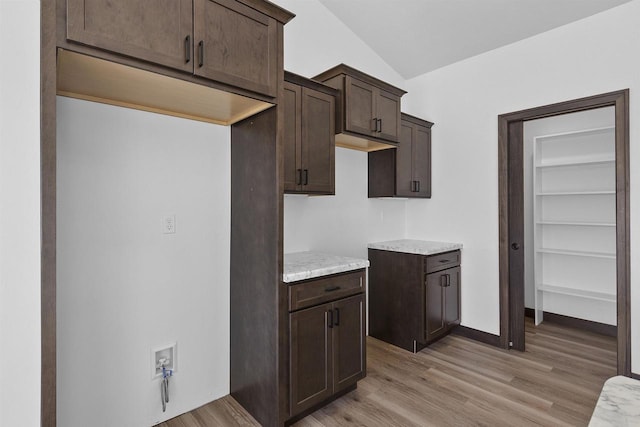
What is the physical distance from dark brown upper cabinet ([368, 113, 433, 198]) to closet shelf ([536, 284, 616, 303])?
168 centimetres

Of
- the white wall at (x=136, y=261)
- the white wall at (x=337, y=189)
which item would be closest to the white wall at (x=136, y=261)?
the white wall at (x=136, y=261)

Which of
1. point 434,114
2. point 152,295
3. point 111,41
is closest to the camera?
point 111,41

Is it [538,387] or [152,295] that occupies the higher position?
[152,295]

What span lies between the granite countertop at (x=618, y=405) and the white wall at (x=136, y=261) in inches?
78.3

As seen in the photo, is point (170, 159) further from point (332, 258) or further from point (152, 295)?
point (332, 258)

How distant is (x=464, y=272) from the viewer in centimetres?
346

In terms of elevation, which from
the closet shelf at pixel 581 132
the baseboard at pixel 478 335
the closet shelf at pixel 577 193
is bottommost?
the baseboard at pixel 478 335

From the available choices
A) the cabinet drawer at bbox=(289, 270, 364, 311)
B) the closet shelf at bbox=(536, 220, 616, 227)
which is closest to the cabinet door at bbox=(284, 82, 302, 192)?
the cabinet drawer at bbox=(289, 270, 364, 311)

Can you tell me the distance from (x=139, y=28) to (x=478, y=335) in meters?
3.60

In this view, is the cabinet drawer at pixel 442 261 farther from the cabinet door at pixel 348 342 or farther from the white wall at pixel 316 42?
the white wall at pixel 316 42

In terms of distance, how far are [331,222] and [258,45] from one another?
5.51 feet

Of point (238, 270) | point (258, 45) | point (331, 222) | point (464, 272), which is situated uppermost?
point (258, 45)

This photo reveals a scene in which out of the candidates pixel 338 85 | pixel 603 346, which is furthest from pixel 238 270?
pixel 603 346

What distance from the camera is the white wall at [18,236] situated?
1.25m
